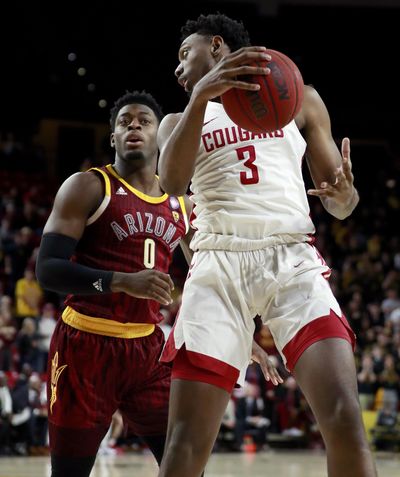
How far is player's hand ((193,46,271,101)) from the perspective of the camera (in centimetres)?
312

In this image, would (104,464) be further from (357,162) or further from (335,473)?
(357,162)

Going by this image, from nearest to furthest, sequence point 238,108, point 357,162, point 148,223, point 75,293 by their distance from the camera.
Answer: point 238,108, point 75,293, point 148,223, point 357,162

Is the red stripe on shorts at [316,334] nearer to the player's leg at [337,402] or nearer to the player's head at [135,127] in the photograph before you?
the player's leg at [337,402]

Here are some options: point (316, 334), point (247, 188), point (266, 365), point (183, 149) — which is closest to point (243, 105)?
point (183, 149)

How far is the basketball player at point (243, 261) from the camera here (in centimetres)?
312

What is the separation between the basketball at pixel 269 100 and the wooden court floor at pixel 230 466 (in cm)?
635

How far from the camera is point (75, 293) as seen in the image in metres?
4.12

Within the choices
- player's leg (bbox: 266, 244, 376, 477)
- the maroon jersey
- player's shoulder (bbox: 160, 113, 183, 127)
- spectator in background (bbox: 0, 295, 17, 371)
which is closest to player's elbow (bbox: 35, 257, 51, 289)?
the maroon jersey

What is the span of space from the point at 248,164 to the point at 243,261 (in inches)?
15.8

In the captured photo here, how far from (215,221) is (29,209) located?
13102 mm

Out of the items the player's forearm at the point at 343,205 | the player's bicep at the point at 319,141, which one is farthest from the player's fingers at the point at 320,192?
the player's bicep at the point at 319,141

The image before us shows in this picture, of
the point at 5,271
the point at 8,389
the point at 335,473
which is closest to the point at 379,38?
the point at 5,271

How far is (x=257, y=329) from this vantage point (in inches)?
575

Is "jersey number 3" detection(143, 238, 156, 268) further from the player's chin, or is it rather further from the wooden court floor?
the wooden court floor
